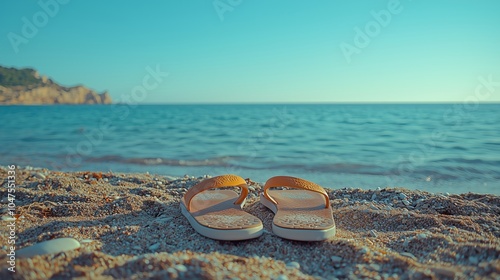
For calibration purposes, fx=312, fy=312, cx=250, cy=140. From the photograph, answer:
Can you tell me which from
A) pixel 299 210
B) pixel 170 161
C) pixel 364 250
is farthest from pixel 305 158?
pixel 364 250

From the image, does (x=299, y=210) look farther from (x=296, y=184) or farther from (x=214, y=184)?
(x=214, y=184)

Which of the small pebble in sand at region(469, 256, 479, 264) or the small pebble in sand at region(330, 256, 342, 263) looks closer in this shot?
the small pebble in sand at region(469, 256, 479, 264)

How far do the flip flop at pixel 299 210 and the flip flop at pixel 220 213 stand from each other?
200 mm

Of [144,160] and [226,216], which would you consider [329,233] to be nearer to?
[226,216]

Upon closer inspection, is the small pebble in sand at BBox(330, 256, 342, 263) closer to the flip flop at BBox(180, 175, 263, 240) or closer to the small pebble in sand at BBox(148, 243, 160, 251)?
the flip flop at BBox(180, 175, 263, 240)

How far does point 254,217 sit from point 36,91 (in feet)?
202

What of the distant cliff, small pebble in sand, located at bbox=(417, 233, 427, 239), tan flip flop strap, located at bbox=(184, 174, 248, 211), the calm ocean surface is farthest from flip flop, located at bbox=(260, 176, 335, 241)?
the distant cliff

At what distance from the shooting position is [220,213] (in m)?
2.39

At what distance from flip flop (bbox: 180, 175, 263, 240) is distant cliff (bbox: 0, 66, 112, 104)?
18591 mm

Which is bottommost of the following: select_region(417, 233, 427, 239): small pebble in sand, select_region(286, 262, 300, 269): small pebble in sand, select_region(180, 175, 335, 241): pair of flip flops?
select_region(286, 262, 300, 269): small pebble in sand

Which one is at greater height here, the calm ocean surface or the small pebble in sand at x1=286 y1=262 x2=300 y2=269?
the small pebble in sand at x1=286 y1=262 x2=300 y2=269

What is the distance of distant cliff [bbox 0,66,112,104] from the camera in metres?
24.2

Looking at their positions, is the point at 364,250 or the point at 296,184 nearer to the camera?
the point at 364,250

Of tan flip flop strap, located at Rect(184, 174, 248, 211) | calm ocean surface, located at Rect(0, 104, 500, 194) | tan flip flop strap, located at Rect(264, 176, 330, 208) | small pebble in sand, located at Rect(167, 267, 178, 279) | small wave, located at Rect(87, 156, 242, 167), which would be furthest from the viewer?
small wave, located at Rect(87, 156, 242, 167)
